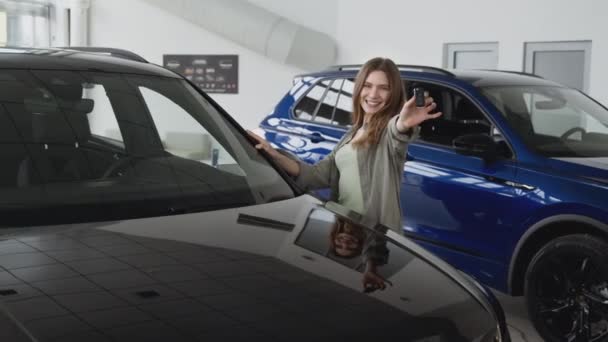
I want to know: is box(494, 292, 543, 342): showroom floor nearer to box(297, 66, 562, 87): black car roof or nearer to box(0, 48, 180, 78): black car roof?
box(297, 66, 562, 87): black car roof

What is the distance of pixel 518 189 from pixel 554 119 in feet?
2.23

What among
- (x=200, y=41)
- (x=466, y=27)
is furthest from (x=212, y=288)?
(x=200, y=41)

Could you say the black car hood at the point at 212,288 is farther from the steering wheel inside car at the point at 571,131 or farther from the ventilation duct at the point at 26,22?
the ventilation duct at the point at 26,22

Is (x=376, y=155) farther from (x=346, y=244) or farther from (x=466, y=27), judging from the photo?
(x=466, y=27)

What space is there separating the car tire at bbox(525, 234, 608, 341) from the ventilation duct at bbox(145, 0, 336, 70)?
21.9 feet

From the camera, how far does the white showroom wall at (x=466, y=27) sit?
7.19 metres

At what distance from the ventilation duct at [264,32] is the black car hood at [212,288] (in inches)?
318

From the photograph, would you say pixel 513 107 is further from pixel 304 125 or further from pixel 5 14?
pixel 5 14

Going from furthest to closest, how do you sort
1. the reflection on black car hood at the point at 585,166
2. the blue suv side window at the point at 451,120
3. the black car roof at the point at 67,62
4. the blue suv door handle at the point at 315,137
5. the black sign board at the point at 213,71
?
the black sign board at the point at 213,71, the blue suv door handle at the point at 315,137, the blue suv side window at the point at 451,120, the reflection on black car hood at the point at 585,166, the black car roof at the point at 67,62

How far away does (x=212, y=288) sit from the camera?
1446 millimetres

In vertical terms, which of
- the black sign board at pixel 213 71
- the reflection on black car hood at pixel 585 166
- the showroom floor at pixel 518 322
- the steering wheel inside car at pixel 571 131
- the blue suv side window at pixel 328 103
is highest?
the black sign board at pixel 213 71

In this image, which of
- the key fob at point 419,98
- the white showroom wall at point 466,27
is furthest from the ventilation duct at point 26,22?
the key fob at point 419,98

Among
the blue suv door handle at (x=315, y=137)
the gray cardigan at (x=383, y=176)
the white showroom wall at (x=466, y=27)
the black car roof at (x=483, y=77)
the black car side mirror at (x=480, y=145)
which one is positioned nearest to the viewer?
the gray cardigan at (x=383, y=176)

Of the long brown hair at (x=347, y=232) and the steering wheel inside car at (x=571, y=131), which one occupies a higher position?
the steering wheel inside car at (x=571, y=131)
